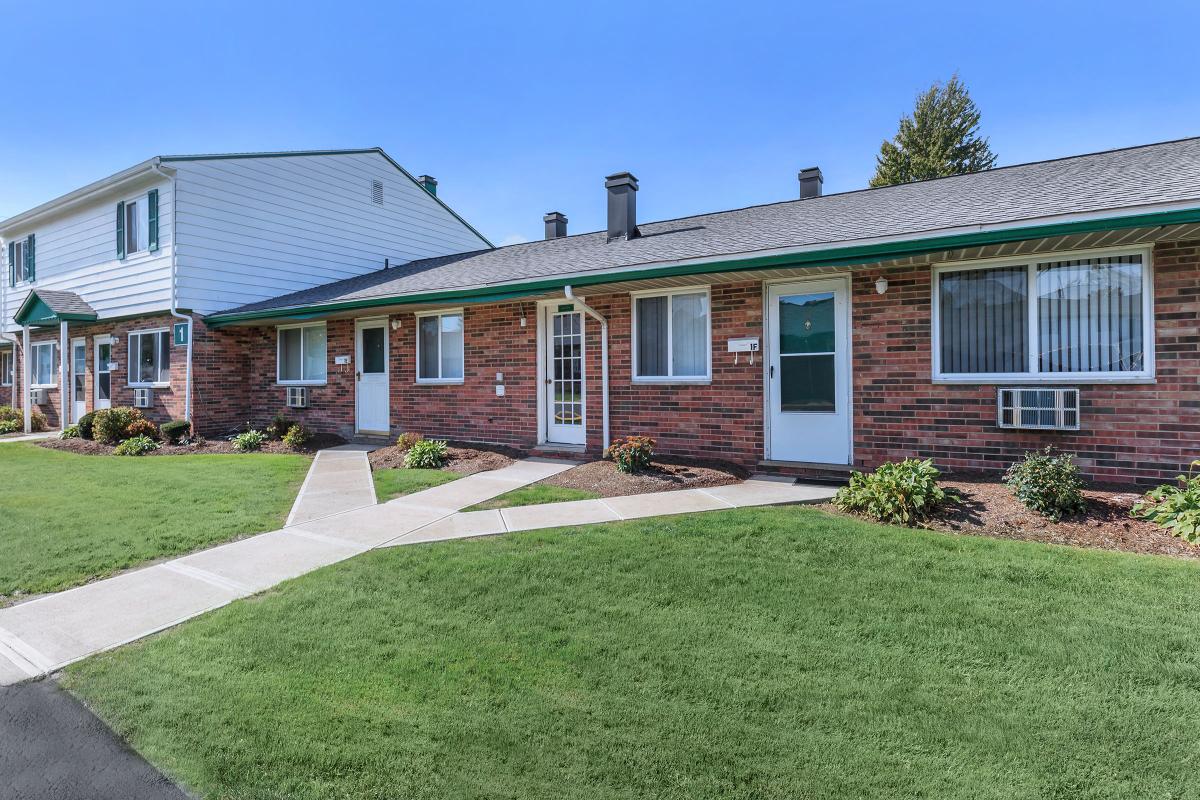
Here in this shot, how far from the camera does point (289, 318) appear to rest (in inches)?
478

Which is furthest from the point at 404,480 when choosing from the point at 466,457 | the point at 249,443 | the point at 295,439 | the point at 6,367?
the point at 6,367

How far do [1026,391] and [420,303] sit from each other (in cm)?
867

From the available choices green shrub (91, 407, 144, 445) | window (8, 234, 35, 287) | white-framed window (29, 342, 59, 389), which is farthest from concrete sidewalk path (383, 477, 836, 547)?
window (8, 234, 35, 287)

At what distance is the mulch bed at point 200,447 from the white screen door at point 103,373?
2.85 metres

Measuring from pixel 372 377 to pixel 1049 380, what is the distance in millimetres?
11061

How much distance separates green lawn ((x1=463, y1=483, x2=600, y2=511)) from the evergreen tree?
1167 inches

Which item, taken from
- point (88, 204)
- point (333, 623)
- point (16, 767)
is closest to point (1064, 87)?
point (333, 623)

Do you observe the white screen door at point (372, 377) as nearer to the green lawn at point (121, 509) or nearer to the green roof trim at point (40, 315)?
the green lawn at point (121, 509)

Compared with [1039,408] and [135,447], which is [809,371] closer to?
[1039,408]

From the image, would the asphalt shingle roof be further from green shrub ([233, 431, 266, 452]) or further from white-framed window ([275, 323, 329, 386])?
green shrub ([233, 431, 266, 452])

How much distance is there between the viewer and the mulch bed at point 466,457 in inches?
343

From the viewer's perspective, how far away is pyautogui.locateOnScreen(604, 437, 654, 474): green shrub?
7.66 meters

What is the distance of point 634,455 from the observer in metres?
7.66

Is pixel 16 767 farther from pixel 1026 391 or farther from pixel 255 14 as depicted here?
pixel 255 14
